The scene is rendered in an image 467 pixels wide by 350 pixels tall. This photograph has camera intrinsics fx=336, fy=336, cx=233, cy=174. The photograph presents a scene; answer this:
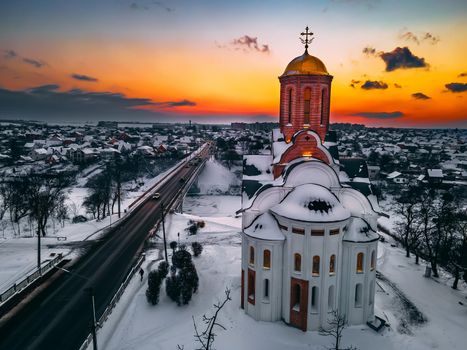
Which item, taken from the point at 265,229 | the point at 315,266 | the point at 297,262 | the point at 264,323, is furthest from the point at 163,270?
the point at 315,266

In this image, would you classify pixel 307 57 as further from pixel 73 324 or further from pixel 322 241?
pixel 73 324

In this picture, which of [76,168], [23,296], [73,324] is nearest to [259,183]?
[73,324]

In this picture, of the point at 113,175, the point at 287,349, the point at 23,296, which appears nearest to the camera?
the point at 287,349

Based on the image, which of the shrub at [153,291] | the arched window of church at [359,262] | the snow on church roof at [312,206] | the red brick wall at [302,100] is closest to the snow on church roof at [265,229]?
the snow on church roof at [312,206]

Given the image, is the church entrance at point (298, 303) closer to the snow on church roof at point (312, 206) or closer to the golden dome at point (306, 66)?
the snow on church roof at point (312, 206)

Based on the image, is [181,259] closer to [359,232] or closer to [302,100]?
[359,232]

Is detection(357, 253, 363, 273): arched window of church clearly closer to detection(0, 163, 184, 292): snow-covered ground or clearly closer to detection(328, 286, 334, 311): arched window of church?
detection(328, 286, 334, 311): arched window of church
